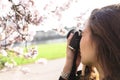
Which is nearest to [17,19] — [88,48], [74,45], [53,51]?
[74,45]

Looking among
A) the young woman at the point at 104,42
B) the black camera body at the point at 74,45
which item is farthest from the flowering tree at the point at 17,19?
the young woman at the point at 104,42

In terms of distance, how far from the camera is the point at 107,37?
1237mm

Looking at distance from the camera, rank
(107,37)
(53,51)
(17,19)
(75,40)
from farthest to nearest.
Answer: (53,51) → (17,19) → (75,40) → (107,37)

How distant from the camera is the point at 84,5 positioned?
2062 mm

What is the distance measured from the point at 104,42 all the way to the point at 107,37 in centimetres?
3

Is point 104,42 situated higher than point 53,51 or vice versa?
point 104,42

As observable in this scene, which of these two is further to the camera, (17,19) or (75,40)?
(17,19)

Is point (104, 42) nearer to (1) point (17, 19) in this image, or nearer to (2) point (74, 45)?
(2) point (74, 45)

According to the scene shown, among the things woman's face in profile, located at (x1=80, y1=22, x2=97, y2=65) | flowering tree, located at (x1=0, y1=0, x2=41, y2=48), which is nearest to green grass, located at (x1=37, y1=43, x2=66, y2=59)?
flowering tree, located at (x1=0, y1=0, x2=41, y2=48)

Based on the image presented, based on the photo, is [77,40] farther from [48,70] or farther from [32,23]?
[48,70]

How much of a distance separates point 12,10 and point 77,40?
1.32ft

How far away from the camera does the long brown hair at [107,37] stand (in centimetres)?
124

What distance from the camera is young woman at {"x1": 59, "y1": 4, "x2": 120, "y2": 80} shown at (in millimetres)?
1239

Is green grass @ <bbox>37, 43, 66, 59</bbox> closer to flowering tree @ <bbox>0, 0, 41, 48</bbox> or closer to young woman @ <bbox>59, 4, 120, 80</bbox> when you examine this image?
flowering tree @ <bbox>0, 0, 41, 48</bbox>
